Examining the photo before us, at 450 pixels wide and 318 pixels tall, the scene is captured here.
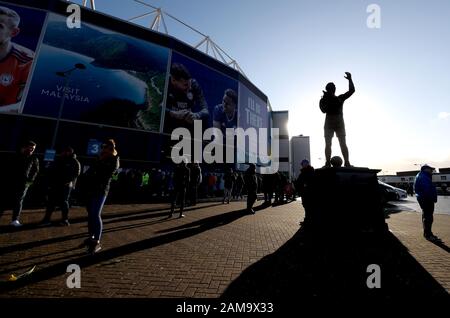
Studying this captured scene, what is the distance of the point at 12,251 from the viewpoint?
3.91 metres

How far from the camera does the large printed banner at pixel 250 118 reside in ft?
109

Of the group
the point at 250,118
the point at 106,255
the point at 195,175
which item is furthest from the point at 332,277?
the point at 250,118

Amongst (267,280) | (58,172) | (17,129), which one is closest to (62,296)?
(267,280)

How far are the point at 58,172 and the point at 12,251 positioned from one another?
9.29 feet

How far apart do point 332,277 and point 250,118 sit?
1338 inches

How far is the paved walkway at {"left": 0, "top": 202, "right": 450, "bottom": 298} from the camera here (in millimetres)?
2732

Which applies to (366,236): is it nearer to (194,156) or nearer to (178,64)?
(194,156)

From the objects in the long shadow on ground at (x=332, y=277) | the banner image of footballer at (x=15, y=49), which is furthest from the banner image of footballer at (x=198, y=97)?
the long shadow on ground at (x=332, y=277)

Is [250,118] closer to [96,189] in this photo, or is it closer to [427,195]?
[427,195]

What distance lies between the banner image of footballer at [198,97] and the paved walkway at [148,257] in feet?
62.2

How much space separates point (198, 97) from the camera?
89.0 feet

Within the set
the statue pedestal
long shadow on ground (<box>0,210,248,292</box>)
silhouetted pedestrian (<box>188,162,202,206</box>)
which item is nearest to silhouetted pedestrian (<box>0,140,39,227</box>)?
long shadow on ground (<box>0,210,248,292</box>)

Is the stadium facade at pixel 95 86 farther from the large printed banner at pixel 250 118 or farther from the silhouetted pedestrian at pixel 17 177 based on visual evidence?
the silhouetted pedestrian at pixel 17 177

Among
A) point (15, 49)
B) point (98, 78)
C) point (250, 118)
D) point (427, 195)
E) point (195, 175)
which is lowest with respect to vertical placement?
point (427, 195)
